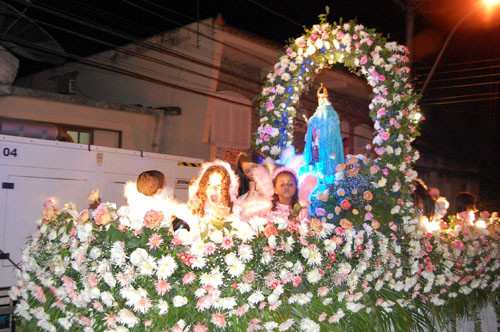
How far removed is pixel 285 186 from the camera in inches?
189

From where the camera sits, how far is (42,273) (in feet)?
11.6

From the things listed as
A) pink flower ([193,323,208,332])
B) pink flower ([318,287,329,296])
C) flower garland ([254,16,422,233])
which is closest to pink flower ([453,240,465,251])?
flower garland ([254,16,422,233])

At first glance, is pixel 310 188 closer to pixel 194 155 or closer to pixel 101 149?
pixel 101 149

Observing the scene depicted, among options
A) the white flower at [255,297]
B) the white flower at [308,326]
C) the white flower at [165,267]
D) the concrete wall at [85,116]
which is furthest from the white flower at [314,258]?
the concrete wall at [85,116]

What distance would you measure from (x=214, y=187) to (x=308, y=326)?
1699mm

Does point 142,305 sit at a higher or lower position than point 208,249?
lower

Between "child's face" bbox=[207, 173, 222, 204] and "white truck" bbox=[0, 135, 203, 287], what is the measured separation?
2545 mm

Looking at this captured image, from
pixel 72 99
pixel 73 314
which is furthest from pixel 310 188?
pixel 72 99

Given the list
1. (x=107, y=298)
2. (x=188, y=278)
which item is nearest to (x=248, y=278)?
(x=188, y=278)

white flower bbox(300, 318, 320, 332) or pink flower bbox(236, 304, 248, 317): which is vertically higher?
pink flower bbox(236, 304, 248, 317)

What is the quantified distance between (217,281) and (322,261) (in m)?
0.94

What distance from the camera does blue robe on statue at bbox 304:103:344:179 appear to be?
534 cm

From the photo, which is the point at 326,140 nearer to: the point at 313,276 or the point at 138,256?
the point at 313,276

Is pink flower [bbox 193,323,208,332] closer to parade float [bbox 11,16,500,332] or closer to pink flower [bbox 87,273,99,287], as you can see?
parade float [bbox 11,16,500,332]
